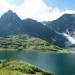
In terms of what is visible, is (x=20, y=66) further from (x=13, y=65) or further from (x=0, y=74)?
(x=0, y=74)

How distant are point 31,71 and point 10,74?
17.9 m

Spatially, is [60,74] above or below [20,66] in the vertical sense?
below

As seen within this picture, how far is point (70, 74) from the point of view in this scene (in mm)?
122000

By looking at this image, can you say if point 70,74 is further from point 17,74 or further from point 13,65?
point 17,74

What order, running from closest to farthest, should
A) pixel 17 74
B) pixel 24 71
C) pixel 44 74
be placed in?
pixel 17 74 < pixel 24 71 < pixel 44 74

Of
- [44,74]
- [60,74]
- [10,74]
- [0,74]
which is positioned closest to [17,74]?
[10,74]

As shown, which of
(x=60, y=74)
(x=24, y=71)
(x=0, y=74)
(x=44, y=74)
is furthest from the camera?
(x=60, y=74)

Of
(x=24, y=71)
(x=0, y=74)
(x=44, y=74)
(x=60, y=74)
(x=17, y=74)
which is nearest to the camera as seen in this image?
(x=0, y=74)

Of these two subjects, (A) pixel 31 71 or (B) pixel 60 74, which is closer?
(A) pixel 31 71

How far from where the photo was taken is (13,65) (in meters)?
86.3

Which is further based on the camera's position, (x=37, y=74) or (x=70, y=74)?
(x=70, y=74)

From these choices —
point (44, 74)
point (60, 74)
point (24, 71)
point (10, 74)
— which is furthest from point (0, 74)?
point (60, 74)

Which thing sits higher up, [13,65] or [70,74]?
[13,65]

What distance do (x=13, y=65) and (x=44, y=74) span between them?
12953mm
